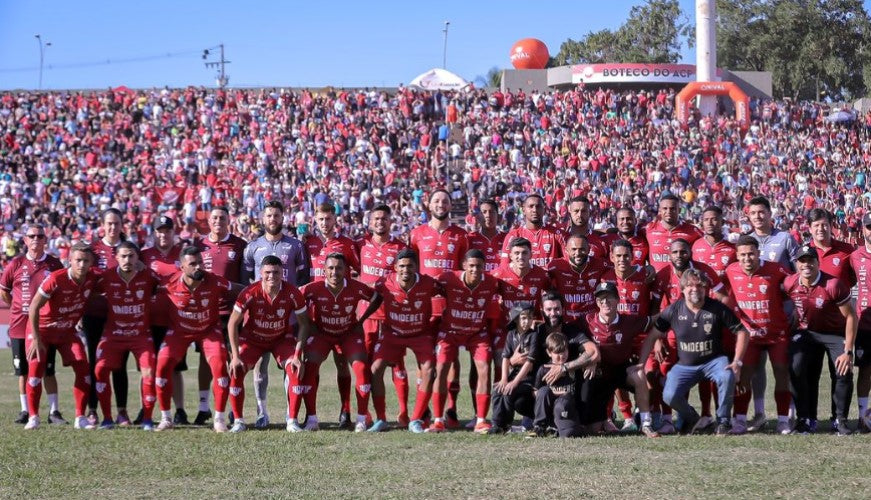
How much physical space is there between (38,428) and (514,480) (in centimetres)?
506

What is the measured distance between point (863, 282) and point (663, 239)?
188cm

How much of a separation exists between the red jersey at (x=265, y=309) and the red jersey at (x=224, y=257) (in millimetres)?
885

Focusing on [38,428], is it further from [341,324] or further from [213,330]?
[341,324]

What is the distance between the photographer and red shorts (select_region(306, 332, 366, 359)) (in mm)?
10156

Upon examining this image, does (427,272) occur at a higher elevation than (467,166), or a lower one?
lower

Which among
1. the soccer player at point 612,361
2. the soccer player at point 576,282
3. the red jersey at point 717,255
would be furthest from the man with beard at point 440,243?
the red jersey at point 717,255

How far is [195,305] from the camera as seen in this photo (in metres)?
10.2

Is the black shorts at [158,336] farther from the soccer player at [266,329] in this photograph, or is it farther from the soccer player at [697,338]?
the soccer player at [697,338]

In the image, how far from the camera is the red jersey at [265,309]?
10.0 metres

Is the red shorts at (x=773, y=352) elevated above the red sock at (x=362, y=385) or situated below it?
above

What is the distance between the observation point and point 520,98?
38344mm

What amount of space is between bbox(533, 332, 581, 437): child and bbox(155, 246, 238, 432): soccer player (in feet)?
9.47

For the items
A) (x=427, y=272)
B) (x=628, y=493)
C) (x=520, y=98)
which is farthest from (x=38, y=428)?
(x=520, y=98)

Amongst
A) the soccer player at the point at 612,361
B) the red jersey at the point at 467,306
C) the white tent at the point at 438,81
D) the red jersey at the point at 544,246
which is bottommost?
the soccer player at the point at 612,361
